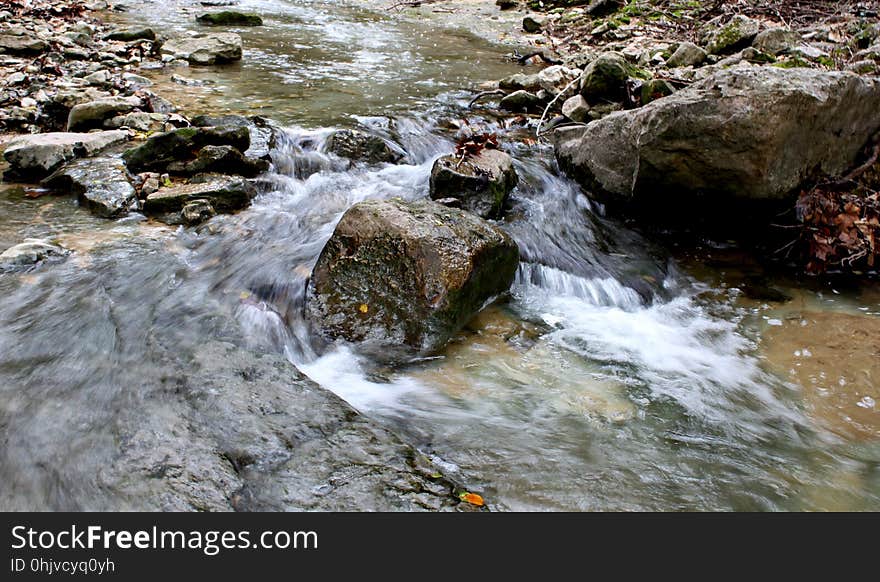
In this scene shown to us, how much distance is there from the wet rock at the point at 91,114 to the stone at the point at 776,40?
32.0ft

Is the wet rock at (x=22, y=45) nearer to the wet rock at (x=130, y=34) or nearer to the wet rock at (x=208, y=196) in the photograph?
the wet rock at (x=130, y=34)

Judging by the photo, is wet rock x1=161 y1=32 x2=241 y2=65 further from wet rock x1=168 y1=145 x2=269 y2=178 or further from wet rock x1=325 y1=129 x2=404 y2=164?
wet rock x1=168 y1=145 x2=269 y2=178

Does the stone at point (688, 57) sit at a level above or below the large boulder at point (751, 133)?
above

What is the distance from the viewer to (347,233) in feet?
13.9

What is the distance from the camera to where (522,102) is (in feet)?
28.7

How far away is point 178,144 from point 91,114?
1.74 m

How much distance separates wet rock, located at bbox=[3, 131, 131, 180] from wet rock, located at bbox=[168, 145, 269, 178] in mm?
1019

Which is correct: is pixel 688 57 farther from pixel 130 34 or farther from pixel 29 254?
pixel 130 34

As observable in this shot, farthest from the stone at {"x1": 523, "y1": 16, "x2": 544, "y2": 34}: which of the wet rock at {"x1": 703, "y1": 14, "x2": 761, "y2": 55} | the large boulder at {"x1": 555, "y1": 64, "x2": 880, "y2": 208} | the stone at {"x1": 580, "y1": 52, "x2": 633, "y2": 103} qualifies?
the large boulder at {"x1": 555, "y1": 64, "x2": 880, "y2": 208}

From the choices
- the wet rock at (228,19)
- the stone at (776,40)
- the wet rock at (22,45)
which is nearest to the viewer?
the stone at (776,40)

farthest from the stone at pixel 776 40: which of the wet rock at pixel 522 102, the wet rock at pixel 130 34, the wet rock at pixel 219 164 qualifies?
the wet rock at pixel 130 34

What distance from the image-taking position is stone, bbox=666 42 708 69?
973 cm

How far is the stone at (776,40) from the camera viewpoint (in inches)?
371
